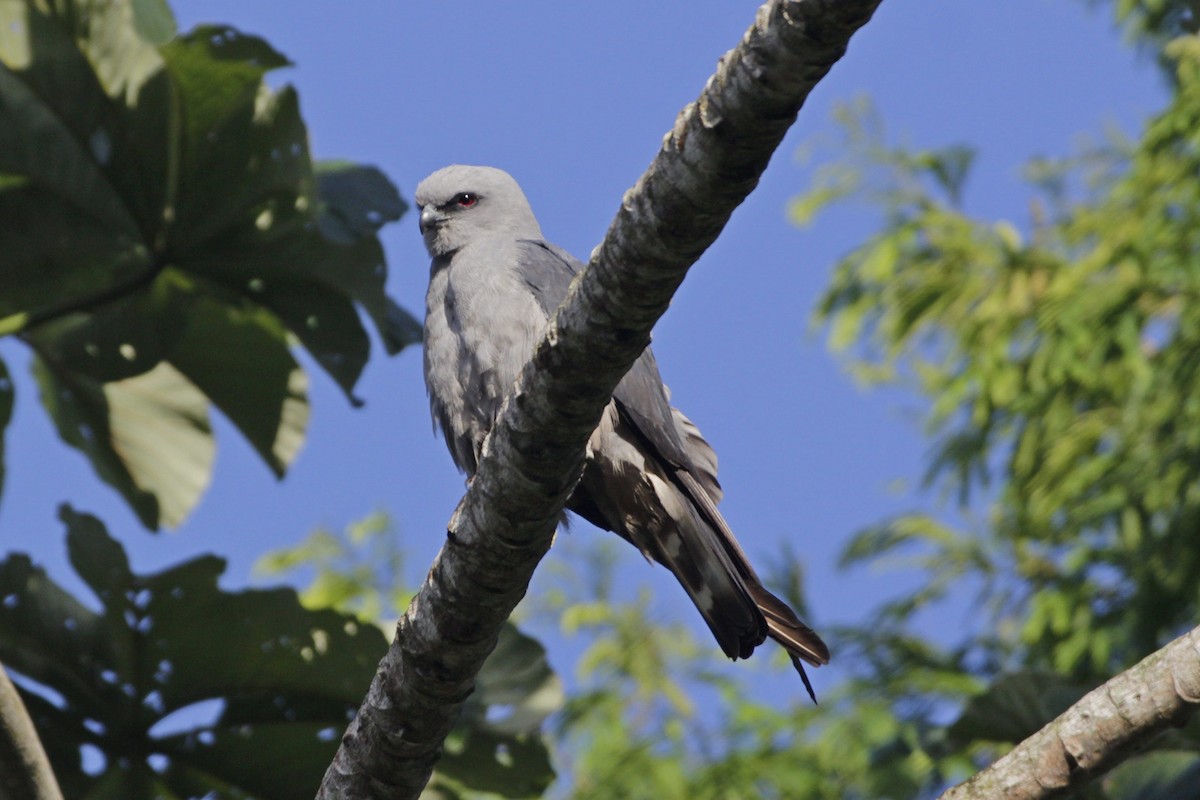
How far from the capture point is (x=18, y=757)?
3.59 m

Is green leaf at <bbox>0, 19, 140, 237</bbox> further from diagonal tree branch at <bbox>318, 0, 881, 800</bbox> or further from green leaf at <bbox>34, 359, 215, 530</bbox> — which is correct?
diagonal tree branch at <bbox>318, 0, 881, 800</bbox>

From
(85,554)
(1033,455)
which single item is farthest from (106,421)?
(1033,455)

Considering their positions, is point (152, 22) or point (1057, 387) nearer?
point (152, 22)

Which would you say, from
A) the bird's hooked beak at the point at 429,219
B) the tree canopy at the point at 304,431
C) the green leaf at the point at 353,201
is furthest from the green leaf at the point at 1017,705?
the green leaf at the point at 353,201

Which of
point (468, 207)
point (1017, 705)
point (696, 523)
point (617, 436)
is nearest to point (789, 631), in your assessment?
point (696, 523)

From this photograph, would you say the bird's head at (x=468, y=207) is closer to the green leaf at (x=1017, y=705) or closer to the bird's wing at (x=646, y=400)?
the bird's wing at (x=646, y=400)

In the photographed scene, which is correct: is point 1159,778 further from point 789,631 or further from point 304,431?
point 304,431

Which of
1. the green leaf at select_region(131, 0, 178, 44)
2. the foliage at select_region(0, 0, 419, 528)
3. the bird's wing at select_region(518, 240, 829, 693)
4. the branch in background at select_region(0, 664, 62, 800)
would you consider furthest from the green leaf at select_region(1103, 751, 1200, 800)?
the green leaf at select_region(131, 0, 178, 44)

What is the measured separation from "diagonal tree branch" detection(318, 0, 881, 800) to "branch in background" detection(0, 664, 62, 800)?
2.59 feet

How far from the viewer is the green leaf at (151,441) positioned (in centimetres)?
565

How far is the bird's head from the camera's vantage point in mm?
5180

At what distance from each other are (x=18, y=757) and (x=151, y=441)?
2.22m

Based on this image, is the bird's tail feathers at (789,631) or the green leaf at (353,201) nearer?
the bird's tail feathers at (789,631)

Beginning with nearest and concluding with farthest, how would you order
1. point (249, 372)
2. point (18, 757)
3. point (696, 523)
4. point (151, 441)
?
point (18, 757)
point (696, 523)
point (249, 372)
point (151, 441)
